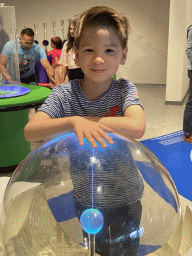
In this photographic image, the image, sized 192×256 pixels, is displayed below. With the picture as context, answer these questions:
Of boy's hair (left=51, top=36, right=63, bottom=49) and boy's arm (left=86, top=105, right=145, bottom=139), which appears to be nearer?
boy's arm (left=86, top=105, right=145, bottom=139)

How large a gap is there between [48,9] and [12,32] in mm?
6232

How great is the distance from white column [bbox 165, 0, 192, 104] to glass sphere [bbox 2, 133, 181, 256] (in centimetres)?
529

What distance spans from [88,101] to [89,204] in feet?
1.80

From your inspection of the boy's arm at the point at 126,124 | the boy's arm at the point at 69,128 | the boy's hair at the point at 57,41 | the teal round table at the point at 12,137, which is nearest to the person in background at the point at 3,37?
the teal round table at the point at 12,137

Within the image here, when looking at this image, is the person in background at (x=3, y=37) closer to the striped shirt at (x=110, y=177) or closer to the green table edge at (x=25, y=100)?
the green table edge at (x=25, y=100)

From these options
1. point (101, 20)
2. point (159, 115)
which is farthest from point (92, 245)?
point (159, 115)

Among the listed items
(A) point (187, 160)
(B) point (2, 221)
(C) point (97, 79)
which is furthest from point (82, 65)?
(A) point (187, 160)

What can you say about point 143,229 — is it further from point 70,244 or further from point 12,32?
point 12,32

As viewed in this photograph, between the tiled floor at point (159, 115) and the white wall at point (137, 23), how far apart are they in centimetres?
118

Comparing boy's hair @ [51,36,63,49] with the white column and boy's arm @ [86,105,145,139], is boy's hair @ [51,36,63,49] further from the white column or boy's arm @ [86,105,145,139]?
boy's arm @ [86,105,145,139]

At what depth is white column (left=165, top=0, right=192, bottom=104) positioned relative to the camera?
5376mm

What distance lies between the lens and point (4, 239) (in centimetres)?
71

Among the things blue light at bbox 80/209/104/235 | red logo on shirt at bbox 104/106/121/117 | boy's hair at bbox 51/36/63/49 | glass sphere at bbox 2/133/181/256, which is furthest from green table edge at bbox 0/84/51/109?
boy's hair at bbox 51/36/63/49

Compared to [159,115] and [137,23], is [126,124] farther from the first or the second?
[137,23]
